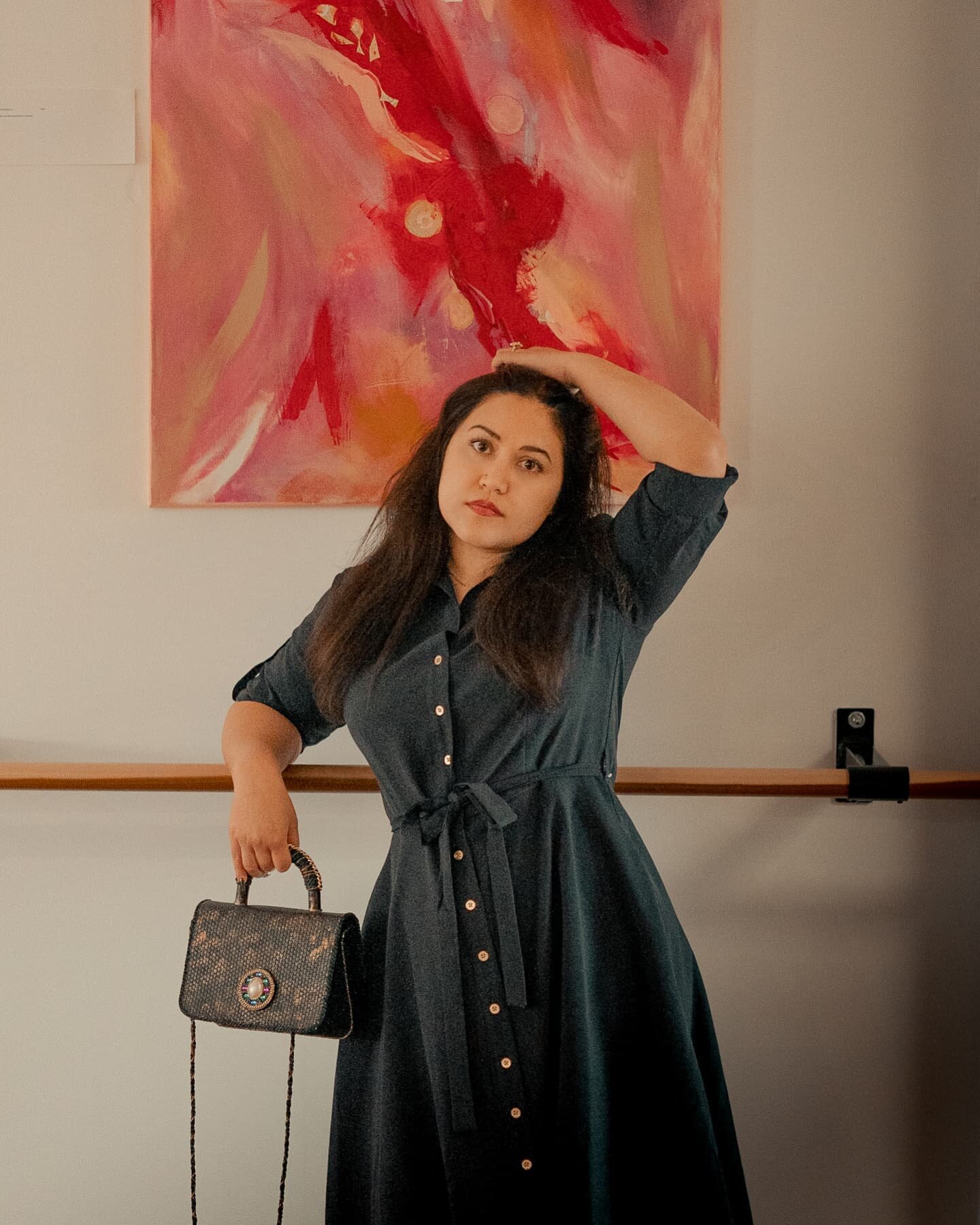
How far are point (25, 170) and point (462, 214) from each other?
664mm

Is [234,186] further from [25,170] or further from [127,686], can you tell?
[127,686]

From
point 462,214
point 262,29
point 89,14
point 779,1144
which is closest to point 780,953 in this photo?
point 779,1144

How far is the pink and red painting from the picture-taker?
1534 millimetres

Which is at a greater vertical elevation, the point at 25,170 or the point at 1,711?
the point at 25,170

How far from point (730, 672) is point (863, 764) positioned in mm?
230

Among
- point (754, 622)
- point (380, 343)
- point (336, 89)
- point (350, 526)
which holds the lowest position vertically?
point (754, 622)

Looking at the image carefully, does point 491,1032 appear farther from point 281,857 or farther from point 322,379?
point 322,379

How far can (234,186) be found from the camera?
5.08 ft

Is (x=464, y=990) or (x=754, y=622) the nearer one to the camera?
(x=464, y=990)

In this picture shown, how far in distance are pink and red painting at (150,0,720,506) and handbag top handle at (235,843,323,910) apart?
0.62 m

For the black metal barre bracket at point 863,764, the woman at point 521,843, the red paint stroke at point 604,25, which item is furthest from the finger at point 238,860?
the red paint stroke at point 604,25

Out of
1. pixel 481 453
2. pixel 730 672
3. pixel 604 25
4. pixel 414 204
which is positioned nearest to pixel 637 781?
pixel 730 672

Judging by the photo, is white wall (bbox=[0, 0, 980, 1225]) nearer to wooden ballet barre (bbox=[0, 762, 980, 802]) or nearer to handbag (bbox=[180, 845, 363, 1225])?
wooden ballet barre (bbox=[0, 762, 980, 802])

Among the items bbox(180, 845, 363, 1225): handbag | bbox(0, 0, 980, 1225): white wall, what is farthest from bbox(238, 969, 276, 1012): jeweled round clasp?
bbox(0, 0, 980, 1225): white wall
